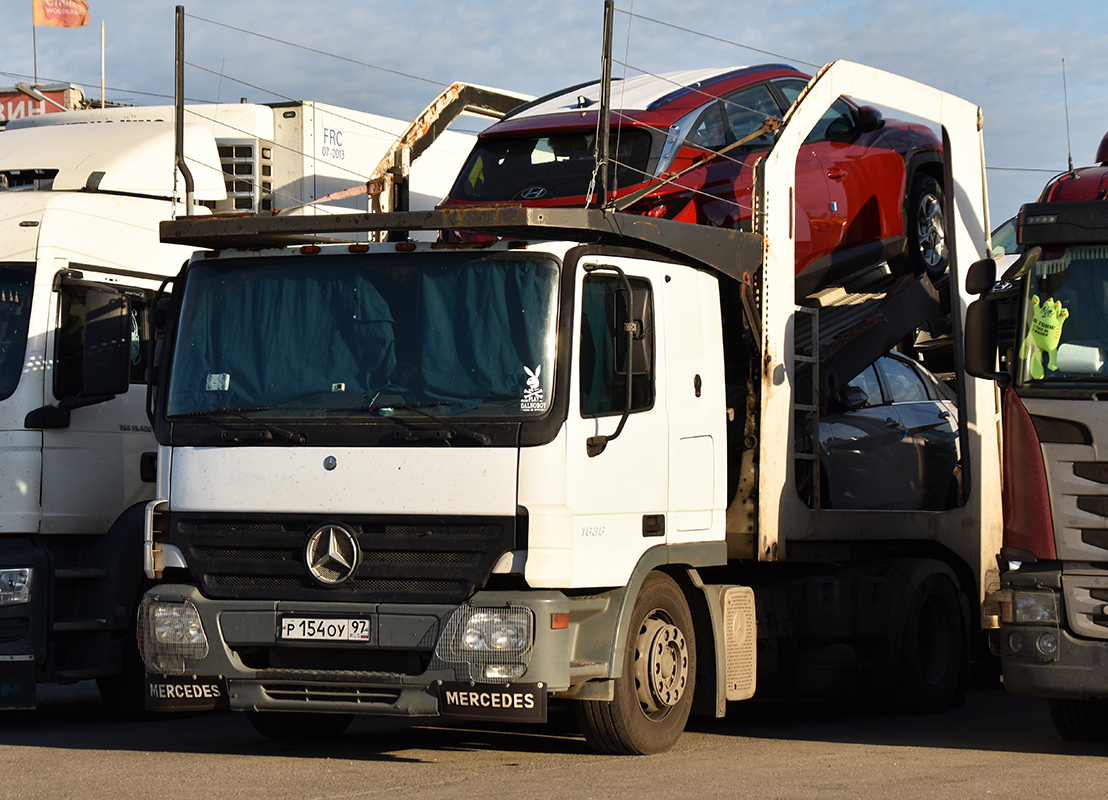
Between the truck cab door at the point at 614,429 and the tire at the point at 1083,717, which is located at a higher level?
the truck cab door at the point at 614,429

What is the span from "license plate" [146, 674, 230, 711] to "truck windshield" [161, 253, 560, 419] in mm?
1291

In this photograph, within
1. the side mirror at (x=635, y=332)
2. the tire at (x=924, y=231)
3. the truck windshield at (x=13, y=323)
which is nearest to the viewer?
the side mirror at (x=635, y=332)

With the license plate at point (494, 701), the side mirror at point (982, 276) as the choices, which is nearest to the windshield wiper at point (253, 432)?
the license plate at point (494, 701)

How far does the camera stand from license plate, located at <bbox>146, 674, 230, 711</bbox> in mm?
7508

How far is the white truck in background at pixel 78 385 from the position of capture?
8.78 metres

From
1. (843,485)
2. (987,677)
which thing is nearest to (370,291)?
(843,485)

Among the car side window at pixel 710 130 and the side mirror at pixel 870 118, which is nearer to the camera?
the car side window at pixel 710 130

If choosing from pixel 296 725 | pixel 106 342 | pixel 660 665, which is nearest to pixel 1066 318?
pixel 660 665

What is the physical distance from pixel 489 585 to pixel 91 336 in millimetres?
2842

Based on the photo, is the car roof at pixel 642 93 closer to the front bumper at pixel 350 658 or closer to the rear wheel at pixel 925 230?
the rear wheel at pixel 925 230

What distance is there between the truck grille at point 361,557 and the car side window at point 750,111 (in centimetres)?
416

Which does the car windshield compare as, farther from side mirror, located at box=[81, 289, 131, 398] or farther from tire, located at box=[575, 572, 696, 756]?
tire, located at box=[575, 572, 696, 756]

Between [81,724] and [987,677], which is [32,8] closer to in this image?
[81,724]

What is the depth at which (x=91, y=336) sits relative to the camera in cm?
864
